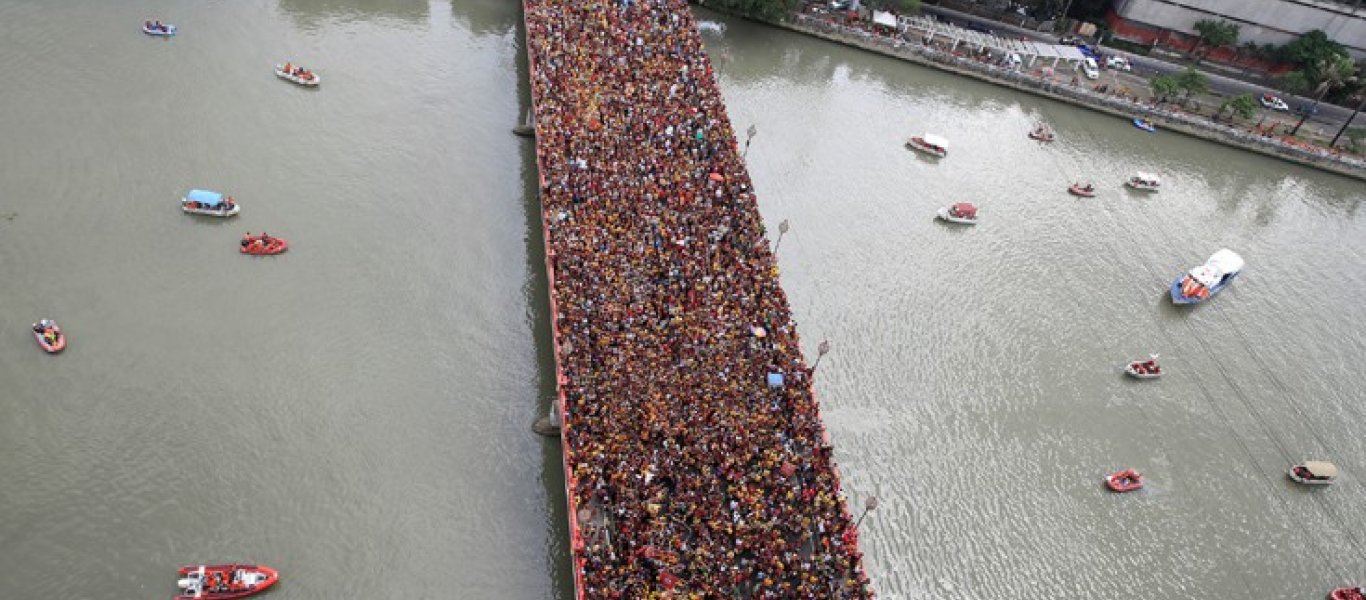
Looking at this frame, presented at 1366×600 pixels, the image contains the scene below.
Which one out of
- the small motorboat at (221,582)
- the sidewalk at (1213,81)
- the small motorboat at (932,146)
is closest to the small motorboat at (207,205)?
the small motorboat at (221,582)

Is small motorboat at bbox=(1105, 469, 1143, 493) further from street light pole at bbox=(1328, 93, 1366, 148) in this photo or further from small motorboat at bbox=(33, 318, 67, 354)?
street light pole at bbox=(1328, 93, 1366, 148)

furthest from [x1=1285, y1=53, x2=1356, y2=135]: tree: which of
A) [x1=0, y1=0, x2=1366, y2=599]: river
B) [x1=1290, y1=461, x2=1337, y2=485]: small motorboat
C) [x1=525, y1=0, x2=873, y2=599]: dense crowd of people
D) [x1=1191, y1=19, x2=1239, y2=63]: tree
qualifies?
[x1=525, y1=0, x2=873, y2=599]: dense crowd of people

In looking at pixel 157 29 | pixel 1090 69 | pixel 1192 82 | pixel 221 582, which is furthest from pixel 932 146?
pixel 157 29

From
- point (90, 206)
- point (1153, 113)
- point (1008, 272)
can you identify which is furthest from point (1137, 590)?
point (90, 206)

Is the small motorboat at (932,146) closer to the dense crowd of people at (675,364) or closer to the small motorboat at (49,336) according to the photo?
the dense crowd of people at (675,364)

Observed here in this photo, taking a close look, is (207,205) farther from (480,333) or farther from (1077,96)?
(1077,96)

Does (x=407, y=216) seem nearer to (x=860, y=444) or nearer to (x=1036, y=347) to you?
(x=860, y=444)
